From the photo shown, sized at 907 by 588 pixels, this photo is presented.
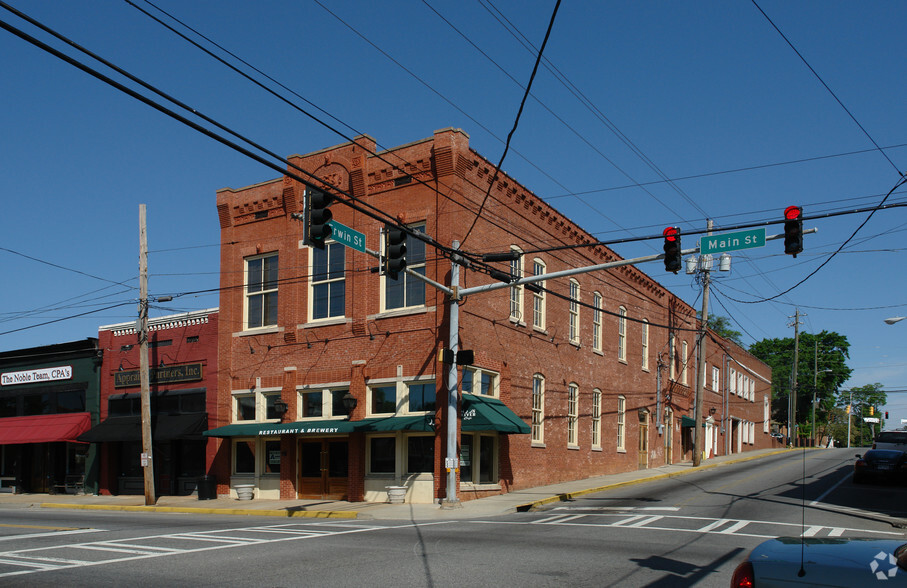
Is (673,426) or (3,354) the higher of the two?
(3,354)

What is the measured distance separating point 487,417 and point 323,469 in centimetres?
677

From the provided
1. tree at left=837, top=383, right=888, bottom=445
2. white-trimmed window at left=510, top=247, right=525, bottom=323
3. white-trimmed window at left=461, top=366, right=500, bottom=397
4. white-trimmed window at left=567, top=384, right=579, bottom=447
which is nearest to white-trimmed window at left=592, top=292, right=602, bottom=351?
white-trimmed window at left=567, top=384, right=579, bottom=447

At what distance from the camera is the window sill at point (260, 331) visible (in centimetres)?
2806

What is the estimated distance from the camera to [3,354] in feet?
117

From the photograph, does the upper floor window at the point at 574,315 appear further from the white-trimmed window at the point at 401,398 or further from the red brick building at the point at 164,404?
the red brick building at the point at 164,404

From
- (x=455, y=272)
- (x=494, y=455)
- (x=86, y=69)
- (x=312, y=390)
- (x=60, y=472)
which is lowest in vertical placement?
(x=60, y=472)

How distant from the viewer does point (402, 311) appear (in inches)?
974

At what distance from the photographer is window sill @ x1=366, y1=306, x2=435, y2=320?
24.1 meters

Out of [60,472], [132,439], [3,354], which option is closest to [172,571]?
[132,439]

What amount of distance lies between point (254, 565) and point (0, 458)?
1210 inches

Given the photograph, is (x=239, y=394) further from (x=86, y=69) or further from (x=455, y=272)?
(x=86, y=69)

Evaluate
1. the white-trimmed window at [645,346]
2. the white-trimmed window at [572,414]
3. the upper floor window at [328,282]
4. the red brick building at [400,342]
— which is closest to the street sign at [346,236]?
the red brick building at [400,342]

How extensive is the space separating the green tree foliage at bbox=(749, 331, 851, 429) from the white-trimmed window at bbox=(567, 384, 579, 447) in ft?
199

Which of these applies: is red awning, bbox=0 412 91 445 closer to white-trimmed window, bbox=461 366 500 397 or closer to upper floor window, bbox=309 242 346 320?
upper floor window, bbox=309 242 346 320
